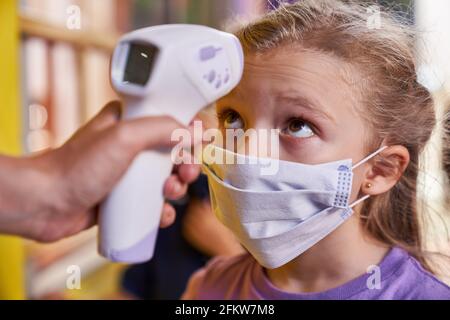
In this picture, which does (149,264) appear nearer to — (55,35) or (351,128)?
(55,35)

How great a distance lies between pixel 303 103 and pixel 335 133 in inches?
2.4

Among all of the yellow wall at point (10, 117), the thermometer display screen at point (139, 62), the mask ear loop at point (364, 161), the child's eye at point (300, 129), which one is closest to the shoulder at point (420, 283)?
the mask ear loop at point (364, 161)

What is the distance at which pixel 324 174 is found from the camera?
0.79 meters

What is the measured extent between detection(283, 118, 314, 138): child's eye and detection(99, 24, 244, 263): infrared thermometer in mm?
126

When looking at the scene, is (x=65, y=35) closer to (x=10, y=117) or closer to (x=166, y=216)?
(x=10, y=117)

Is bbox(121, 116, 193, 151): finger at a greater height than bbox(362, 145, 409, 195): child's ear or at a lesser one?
greater

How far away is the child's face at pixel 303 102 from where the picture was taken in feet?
2.60

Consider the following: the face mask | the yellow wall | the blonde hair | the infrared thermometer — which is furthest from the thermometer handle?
the yellow wall

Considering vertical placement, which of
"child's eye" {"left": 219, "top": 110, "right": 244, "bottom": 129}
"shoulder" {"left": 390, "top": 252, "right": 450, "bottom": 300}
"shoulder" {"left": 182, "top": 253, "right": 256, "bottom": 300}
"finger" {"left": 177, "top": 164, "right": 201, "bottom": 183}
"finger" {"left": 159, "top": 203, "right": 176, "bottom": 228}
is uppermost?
"child's eye" {"left": 219, "top": 110, "right": 244, "bottom": 129}

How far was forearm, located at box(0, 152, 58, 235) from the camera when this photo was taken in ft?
2.10

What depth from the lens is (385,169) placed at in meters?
0.84

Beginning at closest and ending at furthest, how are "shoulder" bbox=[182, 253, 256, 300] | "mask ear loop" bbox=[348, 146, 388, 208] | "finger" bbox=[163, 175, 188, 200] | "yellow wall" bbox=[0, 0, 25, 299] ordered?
1. "finger" bbox=[163, 175, 188, 200]
2. "mask ear loop" bbox=[348, 146, 388, 208]
3. "shoulder" bbox=[182, 253, 256, 300]
4. "yellow wall" bbox=[0, 0, 25, 299]

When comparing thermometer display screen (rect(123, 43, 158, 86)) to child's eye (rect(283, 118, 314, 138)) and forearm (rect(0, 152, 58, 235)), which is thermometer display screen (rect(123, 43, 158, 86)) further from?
child's eye (rect(283, 118, 314, 138))
